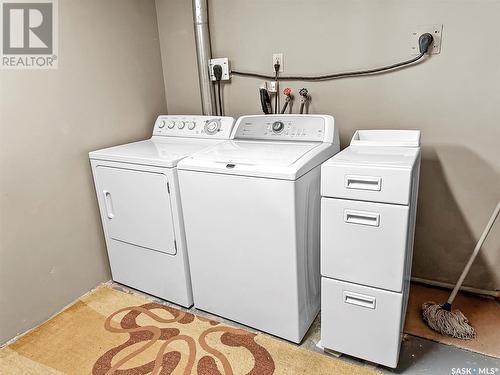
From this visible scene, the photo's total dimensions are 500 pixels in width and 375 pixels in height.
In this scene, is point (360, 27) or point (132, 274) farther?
point (132, 274)

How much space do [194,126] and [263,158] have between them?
2.59 ft

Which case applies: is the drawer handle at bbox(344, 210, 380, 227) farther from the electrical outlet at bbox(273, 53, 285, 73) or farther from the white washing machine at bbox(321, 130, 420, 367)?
the electrical outlet at bbox(273, 53, 285, 73)

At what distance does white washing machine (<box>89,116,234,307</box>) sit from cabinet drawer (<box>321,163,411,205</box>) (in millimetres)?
791

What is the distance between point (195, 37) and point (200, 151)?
908mm

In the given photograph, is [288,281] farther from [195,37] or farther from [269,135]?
[195,37]

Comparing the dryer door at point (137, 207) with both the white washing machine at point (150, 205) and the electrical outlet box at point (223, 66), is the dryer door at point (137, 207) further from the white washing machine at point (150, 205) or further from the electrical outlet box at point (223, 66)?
the electrical outlet box at point (223, 66)

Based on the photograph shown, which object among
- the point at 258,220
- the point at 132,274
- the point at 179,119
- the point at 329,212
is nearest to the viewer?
the point at 329,212

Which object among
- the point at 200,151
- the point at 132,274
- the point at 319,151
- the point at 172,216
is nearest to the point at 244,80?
the point at 200,151

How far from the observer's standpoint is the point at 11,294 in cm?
180

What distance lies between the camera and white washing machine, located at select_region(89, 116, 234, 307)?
183 cm

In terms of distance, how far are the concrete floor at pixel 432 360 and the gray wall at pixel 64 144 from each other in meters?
1.42

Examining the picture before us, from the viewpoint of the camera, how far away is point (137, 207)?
6.41ft

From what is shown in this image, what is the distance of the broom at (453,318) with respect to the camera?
1.68 meters

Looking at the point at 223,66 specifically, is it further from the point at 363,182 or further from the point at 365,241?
the point at 365,241
